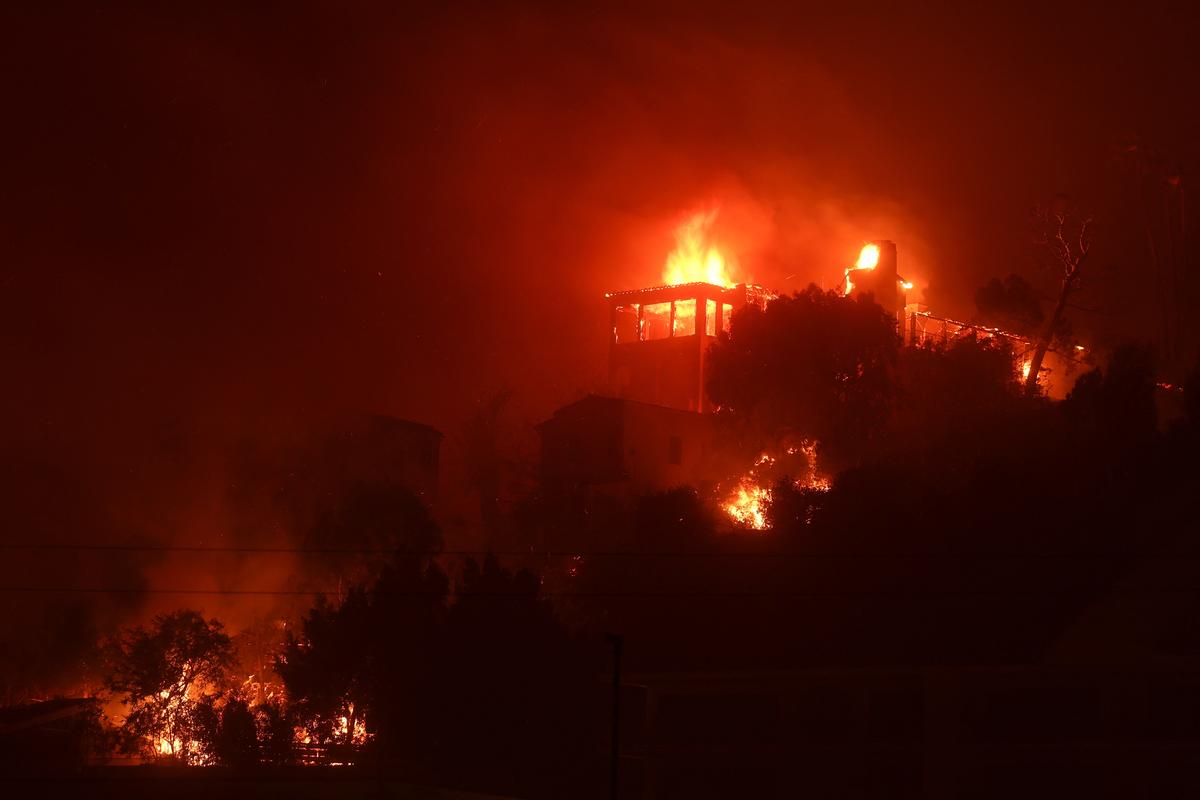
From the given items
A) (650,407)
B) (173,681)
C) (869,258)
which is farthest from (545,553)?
(869,258)

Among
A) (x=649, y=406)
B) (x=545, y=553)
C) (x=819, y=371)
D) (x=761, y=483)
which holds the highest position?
(x=819, y=371)

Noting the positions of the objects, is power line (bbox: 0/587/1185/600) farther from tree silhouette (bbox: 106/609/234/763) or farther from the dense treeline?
tree silhouette (bbox: 106/609/234/763)

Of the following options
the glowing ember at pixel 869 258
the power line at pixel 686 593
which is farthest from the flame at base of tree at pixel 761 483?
the glowing ember at pixel 869 258

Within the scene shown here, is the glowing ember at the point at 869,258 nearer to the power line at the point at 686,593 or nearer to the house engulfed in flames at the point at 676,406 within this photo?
the house engulfed in flames at the point at 676,406

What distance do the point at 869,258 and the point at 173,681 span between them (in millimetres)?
33124

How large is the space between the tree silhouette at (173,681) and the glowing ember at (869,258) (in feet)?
100

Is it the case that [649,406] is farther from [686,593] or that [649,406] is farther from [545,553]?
[686,593]

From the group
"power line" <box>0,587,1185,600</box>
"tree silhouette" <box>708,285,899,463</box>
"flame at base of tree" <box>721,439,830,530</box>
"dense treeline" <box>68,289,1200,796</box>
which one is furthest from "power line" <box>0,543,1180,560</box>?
"tree silhouette" <box>708,285,899,463</box>

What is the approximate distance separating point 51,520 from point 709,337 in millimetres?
32973

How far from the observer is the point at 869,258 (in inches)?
2120

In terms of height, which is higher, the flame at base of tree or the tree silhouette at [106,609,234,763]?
the flame at base of tree

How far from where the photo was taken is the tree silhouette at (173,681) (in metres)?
42.1

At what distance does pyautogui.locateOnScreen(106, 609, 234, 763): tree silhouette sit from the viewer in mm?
42062

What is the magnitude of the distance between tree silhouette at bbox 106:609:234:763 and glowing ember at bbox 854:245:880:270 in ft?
100
